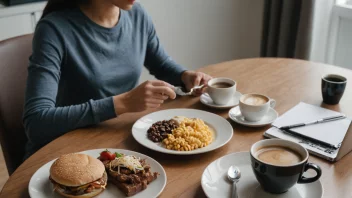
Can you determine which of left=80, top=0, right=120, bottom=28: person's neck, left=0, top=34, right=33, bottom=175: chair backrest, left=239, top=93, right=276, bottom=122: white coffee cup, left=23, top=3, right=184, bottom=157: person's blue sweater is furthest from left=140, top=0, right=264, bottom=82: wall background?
left=239, top=93, right=276, bottom=122: white coffee cup

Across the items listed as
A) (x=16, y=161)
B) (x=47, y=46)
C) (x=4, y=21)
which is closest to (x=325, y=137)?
(x=47, y=46)

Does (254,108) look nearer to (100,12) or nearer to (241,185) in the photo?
(241,185)

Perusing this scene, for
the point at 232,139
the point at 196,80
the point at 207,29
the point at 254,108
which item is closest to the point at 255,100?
the point at 254,108

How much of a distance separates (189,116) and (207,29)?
189 centimetres

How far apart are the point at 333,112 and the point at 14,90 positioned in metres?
1.02

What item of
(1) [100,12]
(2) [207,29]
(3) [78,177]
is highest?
(1) [100,12]

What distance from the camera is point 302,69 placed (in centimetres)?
166

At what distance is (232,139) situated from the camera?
46.0 inches

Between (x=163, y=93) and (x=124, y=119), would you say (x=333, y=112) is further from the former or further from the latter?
(x=124, y=119)

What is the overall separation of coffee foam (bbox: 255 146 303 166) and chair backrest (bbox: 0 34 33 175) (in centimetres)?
85

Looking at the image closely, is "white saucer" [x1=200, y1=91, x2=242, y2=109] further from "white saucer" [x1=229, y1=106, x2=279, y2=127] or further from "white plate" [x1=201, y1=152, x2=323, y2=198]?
"white plate" [x1=201, y1=152, x2=323, y2=198]

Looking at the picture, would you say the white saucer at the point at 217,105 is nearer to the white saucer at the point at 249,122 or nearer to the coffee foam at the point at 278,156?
the white saucer at the point at 249,122

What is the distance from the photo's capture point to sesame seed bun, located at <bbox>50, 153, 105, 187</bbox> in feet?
2.97

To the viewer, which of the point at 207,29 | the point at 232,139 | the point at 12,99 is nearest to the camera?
the point at 232,139
